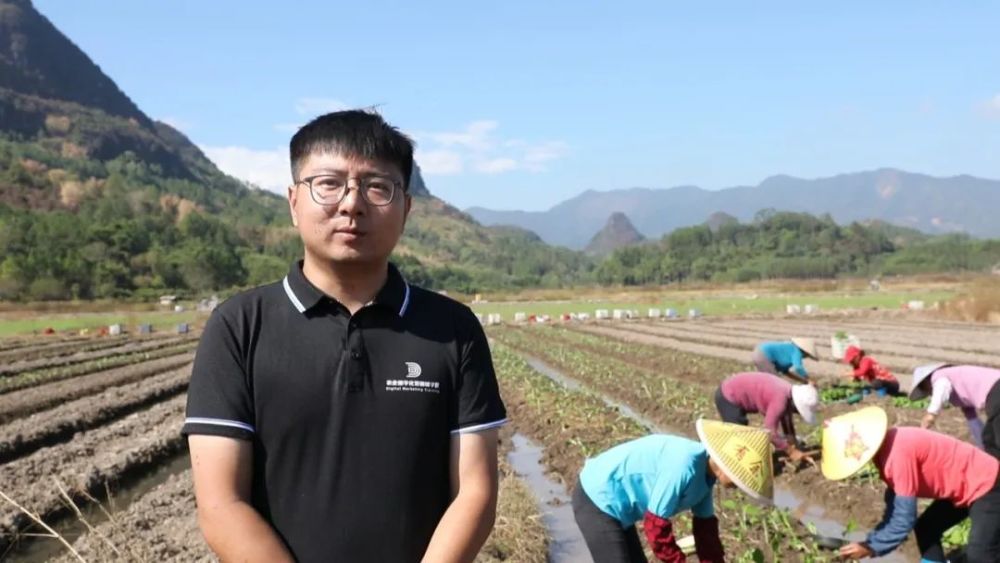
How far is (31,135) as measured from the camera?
135250 millimetres

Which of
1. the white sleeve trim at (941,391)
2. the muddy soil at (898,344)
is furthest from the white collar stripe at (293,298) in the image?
the muddy soil at (898,344)

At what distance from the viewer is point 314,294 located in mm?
1974

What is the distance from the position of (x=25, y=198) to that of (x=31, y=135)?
155 feet

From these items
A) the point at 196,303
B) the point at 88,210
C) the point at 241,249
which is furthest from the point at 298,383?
the point at 88,210

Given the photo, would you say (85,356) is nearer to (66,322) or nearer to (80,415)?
(80,415)

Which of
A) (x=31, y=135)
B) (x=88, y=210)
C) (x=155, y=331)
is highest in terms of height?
(x=31, y=135)

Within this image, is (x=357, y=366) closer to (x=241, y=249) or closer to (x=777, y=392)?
(x=777, y=392)

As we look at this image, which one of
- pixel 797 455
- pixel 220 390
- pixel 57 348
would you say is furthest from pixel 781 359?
pixel 57 348

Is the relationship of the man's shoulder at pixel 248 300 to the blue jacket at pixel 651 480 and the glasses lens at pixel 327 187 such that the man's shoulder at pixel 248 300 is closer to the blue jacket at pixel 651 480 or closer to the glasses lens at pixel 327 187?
the glasses lens at pixel 327 187

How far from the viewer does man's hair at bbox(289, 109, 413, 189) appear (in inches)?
80.0

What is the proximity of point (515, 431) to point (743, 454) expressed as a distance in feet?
28.1

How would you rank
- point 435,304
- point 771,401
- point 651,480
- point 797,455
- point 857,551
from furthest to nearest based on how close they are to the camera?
point 797,455
point 771,401
point 857,551
point 651,480
point 435,304

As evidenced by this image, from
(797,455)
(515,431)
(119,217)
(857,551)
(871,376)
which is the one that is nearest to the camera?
(857,551)

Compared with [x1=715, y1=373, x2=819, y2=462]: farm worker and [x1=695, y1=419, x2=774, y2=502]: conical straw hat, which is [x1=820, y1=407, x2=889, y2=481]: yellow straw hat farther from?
[x1=715, y1=373, x2=819, y2=462]: farm worker
